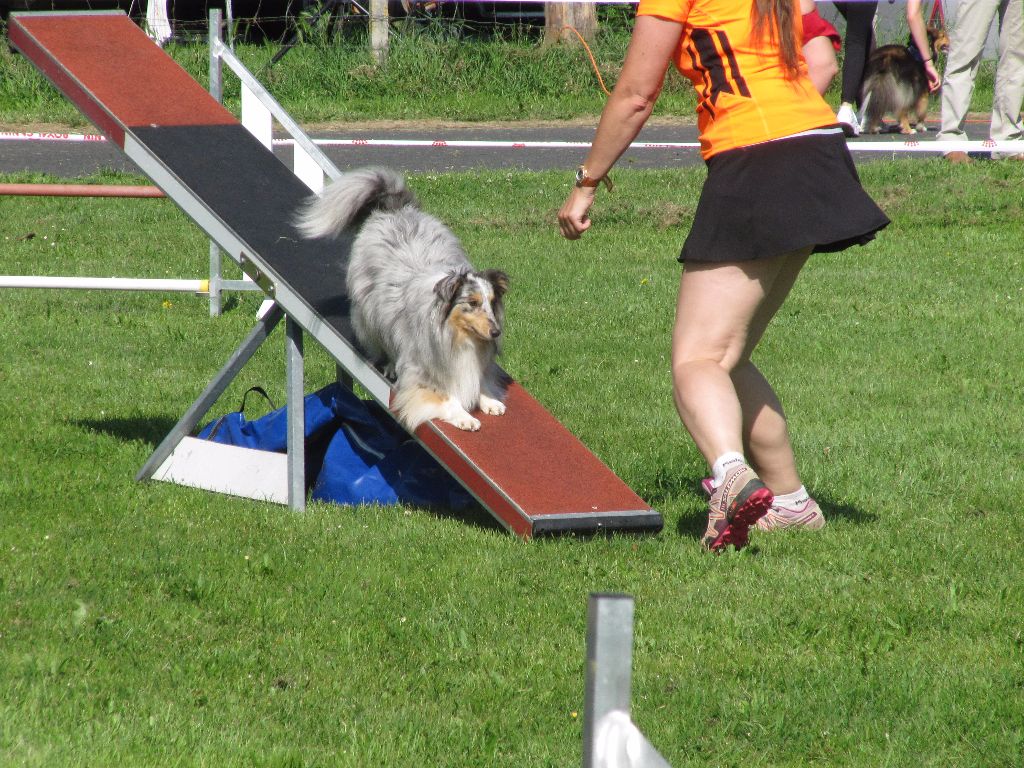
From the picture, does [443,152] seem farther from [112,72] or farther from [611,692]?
[611,692]

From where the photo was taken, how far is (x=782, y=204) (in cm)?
377

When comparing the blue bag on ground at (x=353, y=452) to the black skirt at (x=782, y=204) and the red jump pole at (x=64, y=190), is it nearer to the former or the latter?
the black skirt at (x=782, y=204)

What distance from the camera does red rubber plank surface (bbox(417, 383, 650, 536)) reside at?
4387 mm

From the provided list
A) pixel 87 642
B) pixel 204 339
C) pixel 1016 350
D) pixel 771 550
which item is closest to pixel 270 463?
pixel 87 642

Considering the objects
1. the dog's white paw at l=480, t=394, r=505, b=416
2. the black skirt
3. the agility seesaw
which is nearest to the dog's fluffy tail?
the agility seesaw

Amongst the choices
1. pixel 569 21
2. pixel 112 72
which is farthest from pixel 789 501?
pixel 569 21

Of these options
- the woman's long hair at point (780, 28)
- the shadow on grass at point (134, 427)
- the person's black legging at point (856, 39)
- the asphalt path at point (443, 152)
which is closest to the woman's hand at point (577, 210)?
the woman's long hair at point (780, 28)

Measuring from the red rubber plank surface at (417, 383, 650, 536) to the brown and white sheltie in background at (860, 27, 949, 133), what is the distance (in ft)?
33.4

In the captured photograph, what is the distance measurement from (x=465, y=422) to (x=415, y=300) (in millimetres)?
517

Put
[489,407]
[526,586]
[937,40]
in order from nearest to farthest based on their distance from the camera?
1. [526,586]
2. [489,407]
3. [937,40]

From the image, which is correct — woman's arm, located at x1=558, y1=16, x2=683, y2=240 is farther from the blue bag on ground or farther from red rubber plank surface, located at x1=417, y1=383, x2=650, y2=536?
the blue bag on ground

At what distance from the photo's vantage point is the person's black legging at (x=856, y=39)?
42.2 ft

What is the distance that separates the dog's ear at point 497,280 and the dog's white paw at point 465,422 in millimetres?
498

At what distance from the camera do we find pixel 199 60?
55.4ft
